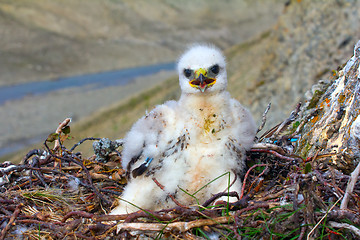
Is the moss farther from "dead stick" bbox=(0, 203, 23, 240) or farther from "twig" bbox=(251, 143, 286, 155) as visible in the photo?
"dead stick" bbox=(0, 203, 23, 240)

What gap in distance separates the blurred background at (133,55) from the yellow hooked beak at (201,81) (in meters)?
0.94

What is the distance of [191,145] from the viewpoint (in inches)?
153

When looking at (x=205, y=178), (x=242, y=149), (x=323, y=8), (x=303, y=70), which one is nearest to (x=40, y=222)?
(x=205, y=178)

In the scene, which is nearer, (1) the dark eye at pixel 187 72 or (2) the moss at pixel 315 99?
(1) the dark eye at pixel 187 72

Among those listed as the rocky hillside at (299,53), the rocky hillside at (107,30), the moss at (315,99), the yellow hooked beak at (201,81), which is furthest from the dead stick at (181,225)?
the rocky hillside at (107,30)

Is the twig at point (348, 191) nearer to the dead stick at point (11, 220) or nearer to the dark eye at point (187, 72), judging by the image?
the dark eye at point (187, 72)

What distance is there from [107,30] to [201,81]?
6760cm

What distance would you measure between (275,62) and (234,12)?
77.6 metres

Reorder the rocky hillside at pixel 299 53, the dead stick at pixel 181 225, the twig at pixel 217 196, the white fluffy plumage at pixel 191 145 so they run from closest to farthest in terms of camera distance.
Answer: the dead stick at pixel 181 225
the twig at pixel 217 196
the white fluffy plumage at pixel 191 145
the rocky hillside at pixel 299 53

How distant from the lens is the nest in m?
3.12

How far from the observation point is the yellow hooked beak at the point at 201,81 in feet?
12.9

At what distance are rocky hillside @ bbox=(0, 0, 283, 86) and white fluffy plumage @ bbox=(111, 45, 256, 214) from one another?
4237 cm

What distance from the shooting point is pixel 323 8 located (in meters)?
12.8

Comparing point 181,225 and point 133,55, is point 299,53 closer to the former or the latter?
point 181,225
